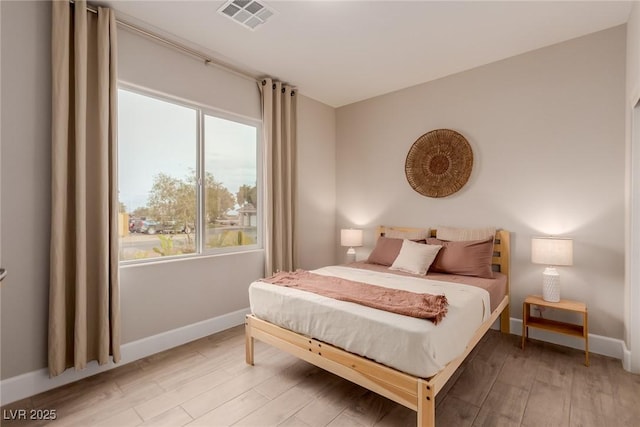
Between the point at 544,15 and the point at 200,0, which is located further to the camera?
the point at 544,15

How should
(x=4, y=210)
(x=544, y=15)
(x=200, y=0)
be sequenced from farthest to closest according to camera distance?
1. (x=544, y=15)
2. (x=200, y=0)
3. (x=4, y=210)

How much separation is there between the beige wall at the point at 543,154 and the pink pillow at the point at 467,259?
0.43 meters

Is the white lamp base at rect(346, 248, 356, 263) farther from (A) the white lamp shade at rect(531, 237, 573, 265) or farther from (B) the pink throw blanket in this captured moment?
(A) the white lamp shade at rect(531, 237, 573, 265)

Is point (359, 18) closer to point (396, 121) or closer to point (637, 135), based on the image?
point (396, 121)

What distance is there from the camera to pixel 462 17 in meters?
2.53

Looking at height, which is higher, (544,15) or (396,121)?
(544,15)

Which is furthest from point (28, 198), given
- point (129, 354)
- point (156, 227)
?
point (129, 354)

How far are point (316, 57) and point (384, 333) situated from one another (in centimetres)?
278

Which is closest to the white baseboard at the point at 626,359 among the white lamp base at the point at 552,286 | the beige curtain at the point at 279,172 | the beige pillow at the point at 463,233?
the white lamp base at the point at 552,286

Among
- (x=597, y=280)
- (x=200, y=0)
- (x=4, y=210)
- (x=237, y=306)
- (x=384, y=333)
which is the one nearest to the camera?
(x=384, y=333)

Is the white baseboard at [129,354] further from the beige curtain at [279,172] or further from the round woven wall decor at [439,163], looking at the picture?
the round woven wall decor at [439,163]

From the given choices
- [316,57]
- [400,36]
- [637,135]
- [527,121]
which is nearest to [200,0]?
[316,57]

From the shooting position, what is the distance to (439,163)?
145 inches

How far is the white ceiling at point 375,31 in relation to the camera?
2.41 m
